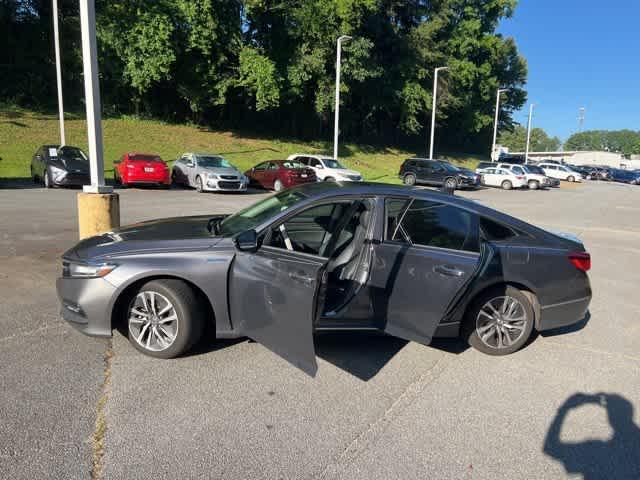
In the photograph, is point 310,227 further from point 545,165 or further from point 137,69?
point 545,165

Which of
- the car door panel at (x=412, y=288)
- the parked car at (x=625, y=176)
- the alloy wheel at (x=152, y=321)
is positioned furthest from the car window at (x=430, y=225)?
the parked car at (x=625, y=176)

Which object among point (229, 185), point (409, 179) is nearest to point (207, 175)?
point (229, 185)

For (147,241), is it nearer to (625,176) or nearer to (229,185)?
(229,185)

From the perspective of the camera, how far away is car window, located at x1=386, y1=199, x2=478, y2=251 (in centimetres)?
424

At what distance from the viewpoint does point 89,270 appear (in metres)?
3.89

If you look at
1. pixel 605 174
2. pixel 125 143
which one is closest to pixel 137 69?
pixel 125 143

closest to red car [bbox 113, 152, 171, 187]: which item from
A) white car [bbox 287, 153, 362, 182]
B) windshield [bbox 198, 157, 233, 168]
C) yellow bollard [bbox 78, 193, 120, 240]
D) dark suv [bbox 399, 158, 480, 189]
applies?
windshield [bbox 198, 157, 233, 168]

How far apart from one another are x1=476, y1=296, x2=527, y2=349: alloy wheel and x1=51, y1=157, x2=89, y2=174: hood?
52.3ft

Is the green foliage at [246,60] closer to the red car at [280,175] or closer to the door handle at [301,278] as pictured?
the red car at [280,175]

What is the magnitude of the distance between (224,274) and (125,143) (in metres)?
27.2

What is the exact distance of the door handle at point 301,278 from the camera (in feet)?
10.8

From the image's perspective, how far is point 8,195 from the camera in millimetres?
14492

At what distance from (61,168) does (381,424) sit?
54.5 feet

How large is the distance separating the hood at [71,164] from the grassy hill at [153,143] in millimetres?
4065
